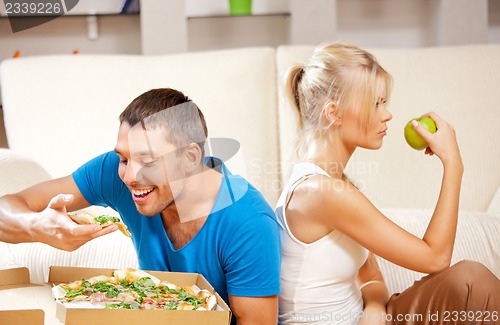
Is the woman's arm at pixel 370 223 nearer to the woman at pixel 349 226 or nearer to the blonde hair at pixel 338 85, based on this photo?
the woman at pixel 349 226

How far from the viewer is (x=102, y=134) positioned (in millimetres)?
2211

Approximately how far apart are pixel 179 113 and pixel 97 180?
0.29 metres

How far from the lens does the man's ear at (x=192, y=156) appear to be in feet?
4.21

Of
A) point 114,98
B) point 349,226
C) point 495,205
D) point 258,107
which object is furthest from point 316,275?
point 114,98

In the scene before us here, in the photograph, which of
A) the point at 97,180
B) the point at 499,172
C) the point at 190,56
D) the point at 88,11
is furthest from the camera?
the point at 88,11

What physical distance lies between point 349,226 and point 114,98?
1187mm

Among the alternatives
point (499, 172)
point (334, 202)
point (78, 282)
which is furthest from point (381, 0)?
point (78, 282)

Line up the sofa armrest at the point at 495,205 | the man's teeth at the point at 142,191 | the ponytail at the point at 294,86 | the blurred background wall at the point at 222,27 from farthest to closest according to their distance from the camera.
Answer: the blurred background wall at the point at 222,27 < the sofa armrest at the point at 495,205 < the ponytail at the point at 294,86 < the man's teeth at the point at 142,191

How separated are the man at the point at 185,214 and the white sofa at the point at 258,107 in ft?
2.52

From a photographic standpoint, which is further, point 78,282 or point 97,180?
point 97,180

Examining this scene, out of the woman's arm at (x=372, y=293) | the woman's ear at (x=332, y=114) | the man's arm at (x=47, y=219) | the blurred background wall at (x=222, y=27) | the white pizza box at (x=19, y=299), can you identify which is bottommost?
the woman's arm at (x=372, y=293)

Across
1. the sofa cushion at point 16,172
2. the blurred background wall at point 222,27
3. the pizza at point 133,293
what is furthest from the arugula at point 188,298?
the blurred background wall at point 222,27

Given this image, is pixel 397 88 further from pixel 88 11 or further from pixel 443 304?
pixel 88 11

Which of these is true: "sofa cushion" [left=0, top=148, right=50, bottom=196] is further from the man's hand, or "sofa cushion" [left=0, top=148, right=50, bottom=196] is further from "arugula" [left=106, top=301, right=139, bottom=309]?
"arugula" [left=106, top=301, right=139, bottom=309]
